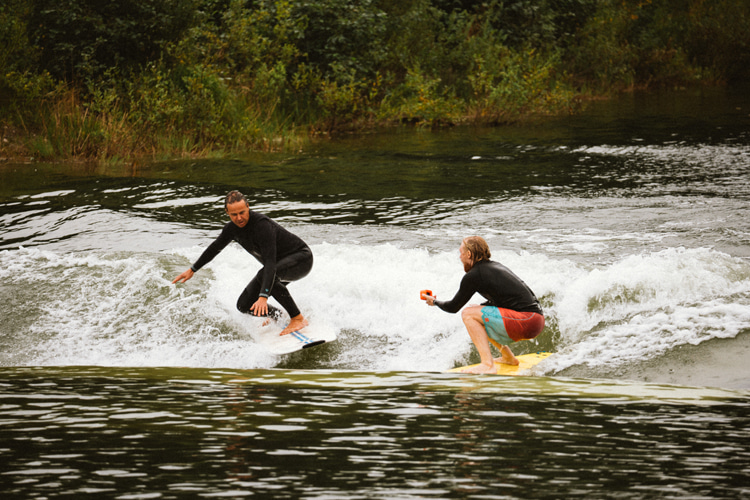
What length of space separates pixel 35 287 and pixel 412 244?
15.7ft

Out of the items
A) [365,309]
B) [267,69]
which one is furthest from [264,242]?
[267,69]

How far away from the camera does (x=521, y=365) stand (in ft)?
24.7

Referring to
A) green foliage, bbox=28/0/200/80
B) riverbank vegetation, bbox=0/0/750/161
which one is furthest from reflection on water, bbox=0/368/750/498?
green foliage, bbox=28/0/200/80

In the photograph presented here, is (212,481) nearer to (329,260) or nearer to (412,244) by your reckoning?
(329,260)

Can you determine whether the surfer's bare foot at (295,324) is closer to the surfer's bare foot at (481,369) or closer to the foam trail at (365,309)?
the foam trail at (365,309)

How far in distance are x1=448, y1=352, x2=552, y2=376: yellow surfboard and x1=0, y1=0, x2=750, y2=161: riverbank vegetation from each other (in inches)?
499

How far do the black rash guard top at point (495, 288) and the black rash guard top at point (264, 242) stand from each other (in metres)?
1.77

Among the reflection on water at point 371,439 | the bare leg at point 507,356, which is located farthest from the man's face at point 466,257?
the reflection on water at point 371,439

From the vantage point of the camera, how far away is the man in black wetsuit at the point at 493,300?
7316 millimetres

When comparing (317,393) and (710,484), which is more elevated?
(710,484)

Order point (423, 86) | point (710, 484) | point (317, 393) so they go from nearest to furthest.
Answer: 1. point (710, 484)
2. point (317, 393)
3. point (423, 86)

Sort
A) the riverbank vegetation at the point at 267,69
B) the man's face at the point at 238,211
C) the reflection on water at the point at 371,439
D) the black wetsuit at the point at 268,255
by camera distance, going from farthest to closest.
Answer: the riverbank vegetation at the point at 267,69 → the black wetsuit at the point at 268,255 → the man's face at the point at 238,211 → the reflection on water at the point at 371,439

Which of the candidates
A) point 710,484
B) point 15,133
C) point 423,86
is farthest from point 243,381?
point 423,86

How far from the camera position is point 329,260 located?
10.3 m
